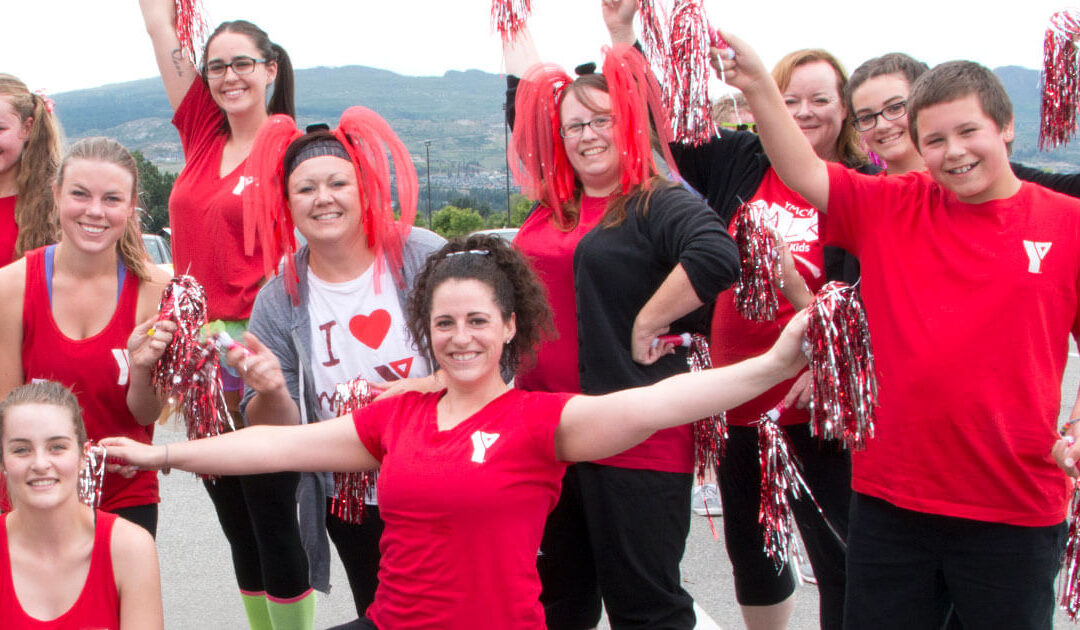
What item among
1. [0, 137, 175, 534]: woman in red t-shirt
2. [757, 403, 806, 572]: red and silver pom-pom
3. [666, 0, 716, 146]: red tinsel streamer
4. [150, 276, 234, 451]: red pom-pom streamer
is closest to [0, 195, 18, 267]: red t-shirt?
[0, 137, 175, 534]: woman in red t-shirt

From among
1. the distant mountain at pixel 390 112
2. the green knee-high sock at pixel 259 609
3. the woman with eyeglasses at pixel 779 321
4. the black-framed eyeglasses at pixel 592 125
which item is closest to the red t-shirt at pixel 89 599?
the green knee-high sock at pixel 259 609

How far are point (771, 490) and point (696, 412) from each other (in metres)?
0.78

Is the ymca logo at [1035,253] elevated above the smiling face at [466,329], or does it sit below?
above

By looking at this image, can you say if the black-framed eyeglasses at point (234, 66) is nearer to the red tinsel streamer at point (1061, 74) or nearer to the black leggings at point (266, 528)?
the black leggings at point (266, 528)

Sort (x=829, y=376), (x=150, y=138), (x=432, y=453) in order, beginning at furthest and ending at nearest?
(x=150, y=138), (x=432, y=453), (x=829, y=376)

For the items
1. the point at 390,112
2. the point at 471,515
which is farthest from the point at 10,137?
the point at 390,112

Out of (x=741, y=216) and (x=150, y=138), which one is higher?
(x=150, y=138)

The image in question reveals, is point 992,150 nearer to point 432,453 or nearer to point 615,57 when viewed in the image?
point 615,57

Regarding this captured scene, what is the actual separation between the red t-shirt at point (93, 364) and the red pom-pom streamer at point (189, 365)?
0.19 meters

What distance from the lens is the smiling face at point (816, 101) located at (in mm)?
3109

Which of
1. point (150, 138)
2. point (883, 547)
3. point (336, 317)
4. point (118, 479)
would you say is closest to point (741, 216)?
point (883, 547)

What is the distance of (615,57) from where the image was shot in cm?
286

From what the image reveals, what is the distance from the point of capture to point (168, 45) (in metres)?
3.48

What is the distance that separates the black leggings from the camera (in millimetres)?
3260
